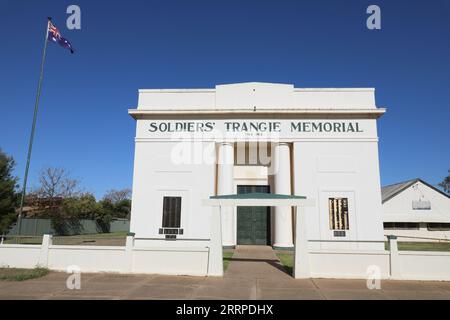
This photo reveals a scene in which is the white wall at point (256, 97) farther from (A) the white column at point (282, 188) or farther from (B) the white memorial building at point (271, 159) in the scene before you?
(A) the white column at point (282, 188)

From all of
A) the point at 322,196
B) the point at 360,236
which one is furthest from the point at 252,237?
the point at 360,236

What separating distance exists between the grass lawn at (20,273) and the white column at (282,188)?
11.6 m

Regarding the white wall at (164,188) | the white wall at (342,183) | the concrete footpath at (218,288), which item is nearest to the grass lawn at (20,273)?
the concrete footpath at (218,288)

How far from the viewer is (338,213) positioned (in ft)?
57.8

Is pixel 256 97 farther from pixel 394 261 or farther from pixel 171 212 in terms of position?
pixel 394 261

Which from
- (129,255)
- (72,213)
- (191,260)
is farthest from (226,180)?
(72,213)

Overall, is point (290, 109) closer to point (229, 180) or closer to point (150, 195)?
point (229, 180)

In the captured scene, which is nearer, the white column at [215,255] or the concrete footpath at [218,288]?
the concrete footpath at [218,288]

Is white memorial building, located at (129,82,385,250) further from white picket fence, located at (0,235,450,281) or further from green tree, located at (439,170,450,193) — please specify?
green tree, located at (439,170,450,193)

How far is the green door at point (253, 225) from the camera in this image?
1959cm

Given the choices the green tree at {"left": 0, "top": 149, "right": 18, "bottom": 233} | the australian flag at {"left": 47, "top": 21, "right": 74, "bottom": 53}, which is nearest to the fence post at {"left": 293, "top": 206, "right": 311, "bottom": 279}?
the australian flag at {"left": 47, "top": 21, "right": 74, "bottom": 53}

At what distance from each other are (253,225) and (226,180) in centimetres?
352

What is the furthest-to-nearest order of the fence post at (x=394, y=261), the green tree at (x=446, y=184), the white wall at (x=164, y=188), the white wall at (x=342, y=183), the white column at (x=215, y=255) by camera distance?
1. the green tree at (x=446, y=184)
2. the white wall at (x=164, y=188)
3. the white wall at (x=342, y=183)
4. the white column at (x=215, y=255)
5. the fence post at (x=394, y=261)

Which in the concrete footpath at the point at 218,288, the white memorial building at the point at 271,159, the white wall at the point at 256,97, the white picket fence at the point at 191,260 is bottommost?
the concrete footpath at the point at 218,288
